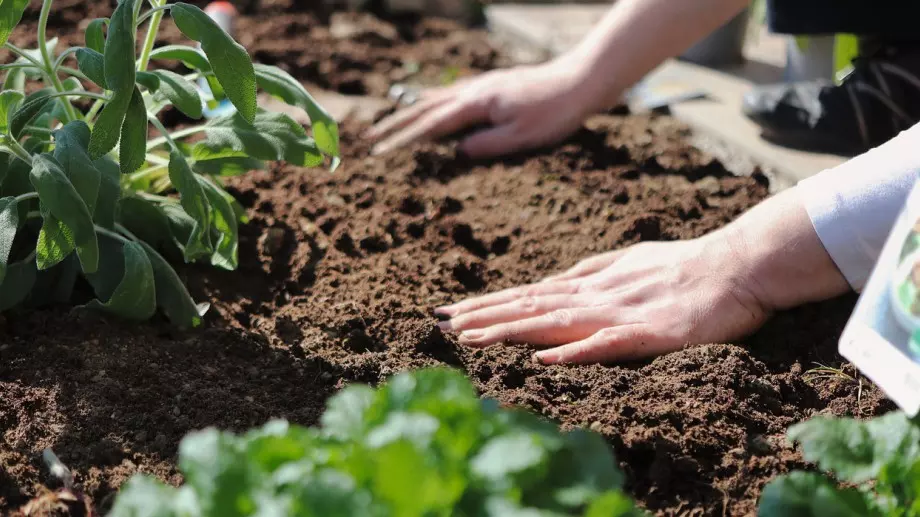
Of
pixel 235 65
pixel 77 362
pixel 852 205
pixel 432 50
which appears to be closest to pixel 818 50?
pixel 432 50

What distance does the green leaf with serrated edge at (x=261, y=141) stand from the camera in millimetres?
1904

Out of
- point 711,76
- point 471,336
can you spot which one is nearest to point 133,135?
point 471,336

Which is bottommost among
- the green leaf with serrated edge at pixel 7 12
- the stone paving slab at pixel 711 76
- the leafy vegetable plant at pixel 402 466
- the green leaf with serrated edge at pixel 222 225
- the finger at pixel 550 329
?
the stone paving slab at pixel 711 76

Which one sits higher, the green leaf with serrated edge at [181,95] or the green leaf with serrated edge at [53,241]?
the green leaf with serrated edge at [181,95]

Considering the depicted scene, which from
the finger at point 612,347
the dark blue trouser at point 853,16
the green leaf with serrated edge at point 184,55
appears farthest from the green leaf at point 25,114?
the dark blue trouser at point 853,16

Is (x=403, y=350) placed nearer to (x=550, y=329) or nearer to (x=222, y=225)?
(x=550, y=329)

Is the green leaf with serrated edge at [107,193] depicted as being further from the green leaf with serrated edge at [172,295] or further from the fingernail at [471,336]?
the fingernail at [471,336]

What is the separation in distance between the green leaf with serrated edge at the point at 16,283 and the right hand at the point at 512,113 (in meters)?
1.30

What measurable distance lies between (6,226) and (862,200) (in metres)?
1.52

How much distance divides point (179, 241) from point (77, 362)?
0.39 meters

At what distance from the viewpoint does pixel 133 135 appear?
1636 millimetres

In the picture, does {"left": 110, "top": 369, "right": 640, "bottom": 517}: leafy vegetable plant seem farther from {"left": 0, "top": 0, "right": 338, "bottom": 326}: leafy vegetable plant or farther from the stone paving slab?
the stone paving slab

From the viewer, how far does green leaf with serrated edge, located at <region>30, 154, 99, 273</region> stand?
1.56 meters

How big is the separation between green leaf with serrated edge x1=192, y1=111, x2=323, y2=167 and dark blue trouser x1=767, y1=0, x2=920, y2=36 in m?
1.71
